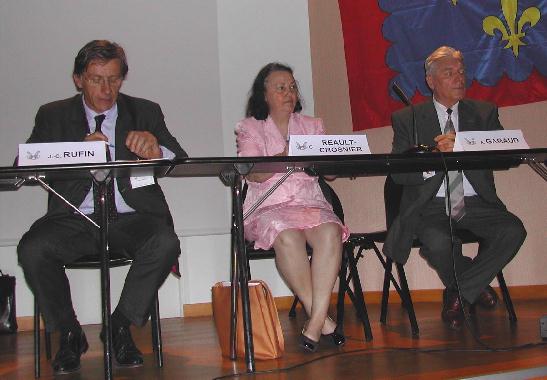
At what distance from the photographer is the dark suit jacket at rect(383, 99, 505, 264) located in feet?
11.3

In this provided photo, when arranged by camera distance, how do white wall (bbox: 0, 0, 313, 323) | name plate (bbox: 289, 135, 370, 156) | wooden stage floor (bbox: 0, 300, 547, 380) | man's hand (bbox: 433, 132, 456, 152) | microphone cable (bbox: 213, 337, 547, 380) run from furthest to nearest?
1. white wall (bbox: 0, 0, 313, 323)
2. man's hand (bbox: 433, 132, 456, 152)
3. name plate (bbox: 289, 135, 370, 156)
4. microphone cable (bbox: 213, 337, 547, 380)
5. wooden stage floor (bbox: 0, 300, 547, 380)

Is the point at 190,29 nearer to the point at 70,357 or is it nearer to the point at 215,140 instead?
the point at 215,140

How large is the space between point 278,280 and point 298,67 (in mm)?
1440

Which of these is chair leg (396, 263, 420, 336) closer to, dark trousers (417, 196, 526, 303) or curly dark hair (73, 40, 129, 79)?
dark trousers (417, 196, 526, 303)

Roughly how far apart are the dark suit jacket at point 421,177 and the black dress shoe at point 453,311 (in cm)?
26

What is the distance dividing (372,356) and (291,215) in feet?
2.43

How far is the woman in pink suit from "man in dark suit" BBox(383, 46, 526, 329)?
45 centimetres

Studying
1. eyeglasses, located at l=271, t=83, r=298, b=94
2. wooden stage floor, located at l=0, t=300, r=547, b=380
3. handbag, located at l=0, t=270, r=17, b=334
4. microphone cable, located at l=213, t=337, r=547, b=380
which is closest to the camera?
wooden stage floor, located at l=0, t=300, r=547, b=380

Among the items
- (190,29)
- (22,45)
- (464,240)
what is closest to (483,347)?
Result: (464,240)

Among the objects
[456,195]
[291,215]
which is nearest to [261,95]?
[291,215]

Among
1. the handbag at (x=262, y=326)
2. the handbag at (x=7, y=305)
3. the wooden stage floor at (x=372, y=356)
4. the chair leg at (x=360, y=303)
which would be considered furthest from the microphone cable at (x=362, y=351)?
the handbag at (x=7, y=305)

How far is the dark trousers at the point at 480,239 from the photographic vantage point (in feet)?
11.0

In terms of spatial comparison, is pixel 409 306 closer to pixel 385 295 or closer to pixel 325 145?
pixel 385 295

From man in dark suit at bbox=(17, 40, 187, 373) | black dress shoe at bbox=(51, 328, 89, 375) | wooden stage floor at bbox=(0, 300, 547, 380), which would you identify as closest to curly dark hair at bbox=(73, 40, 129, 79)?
man in dark suit at bbox=(17, 40, 187, 373)
